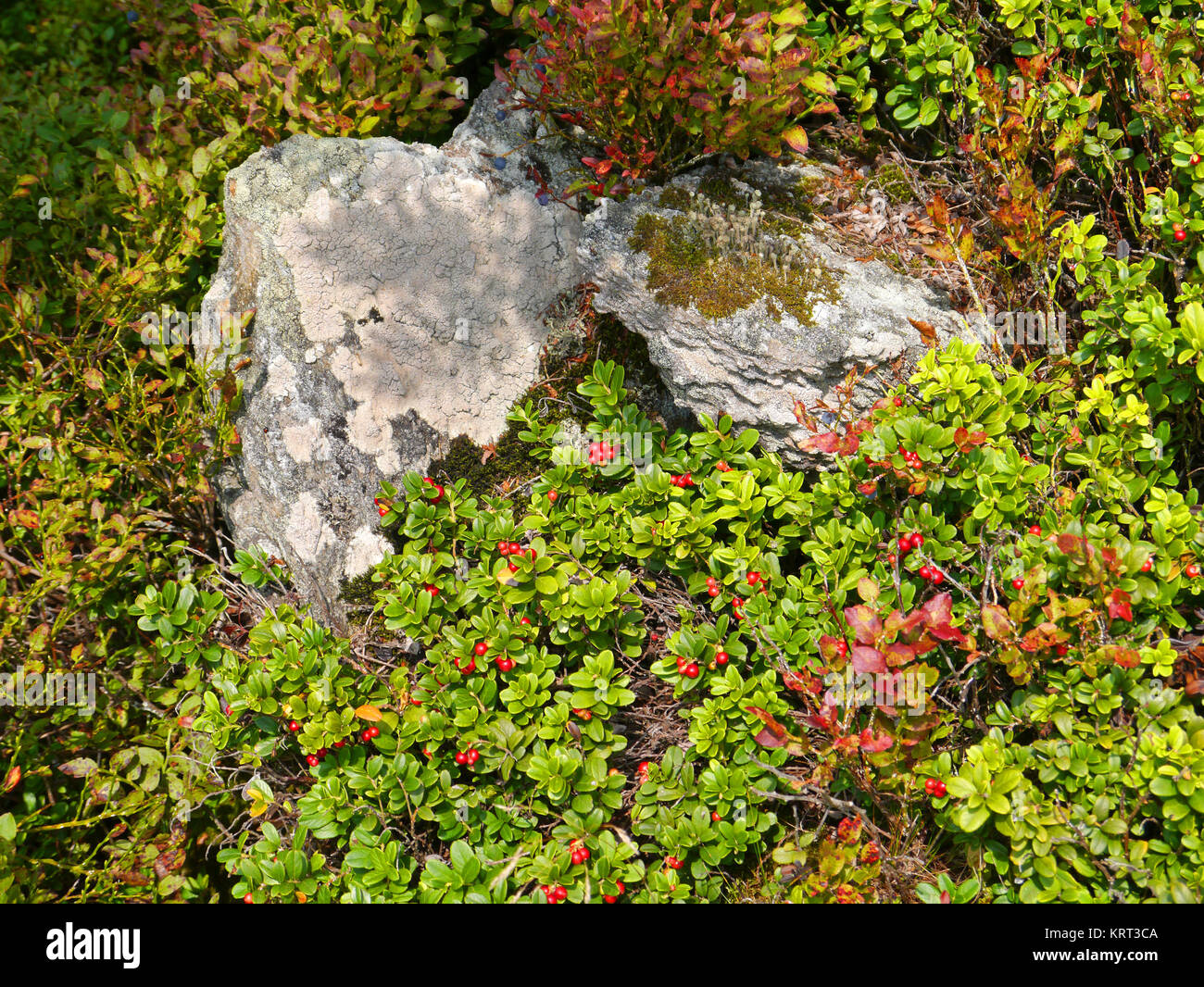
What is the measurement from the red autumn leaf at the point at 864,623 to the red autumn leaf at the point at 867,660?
0.05 m

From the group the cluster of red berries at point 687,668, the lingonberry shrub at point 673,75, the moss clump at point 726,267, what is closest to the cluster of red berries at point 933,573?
the cluster of red berries at point 687,668

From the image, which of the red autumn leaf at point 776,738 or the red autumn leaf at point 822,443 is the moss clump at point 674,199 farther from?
the red autumn leaf at point 776,738

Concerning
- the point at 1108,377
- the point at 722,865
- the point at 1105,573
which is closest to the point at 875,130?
the point at 1108,377

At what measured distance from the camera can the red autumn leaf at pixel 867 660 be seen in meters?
2.46

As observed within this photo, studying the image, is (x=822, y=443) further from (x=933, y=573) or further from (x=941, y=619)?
(x=941, y=619)

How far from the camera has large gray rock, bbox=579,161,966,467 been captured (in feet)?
10.8

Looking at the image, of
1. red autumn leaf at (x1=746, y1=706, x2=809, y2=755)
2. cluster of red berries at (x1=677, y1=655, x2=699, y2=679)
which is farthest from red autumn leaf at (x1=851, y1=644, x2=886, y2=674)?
cluster of red berries at (x1=677, y1=655, x2=699, y2=679)

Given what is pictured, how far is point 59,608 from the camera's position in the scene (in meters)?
3.56

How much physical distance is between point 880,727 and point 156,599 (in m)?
2.73

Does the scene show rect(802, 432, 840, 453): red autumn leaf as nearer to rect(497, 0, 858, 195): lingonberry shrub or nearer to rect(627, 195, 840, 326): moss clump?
rect(627, 195, 840, 326): moss clump

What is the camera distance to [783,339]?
10.8 ft

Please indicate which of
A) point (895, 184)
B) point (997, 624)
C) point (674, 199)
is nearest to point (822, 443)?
point (997, 624)

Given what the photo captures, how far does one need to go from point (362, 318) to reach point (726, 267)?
160 centimetres

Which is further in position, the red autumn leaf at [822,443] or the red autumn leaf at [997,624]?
the red autumn leaf at [822,443]
